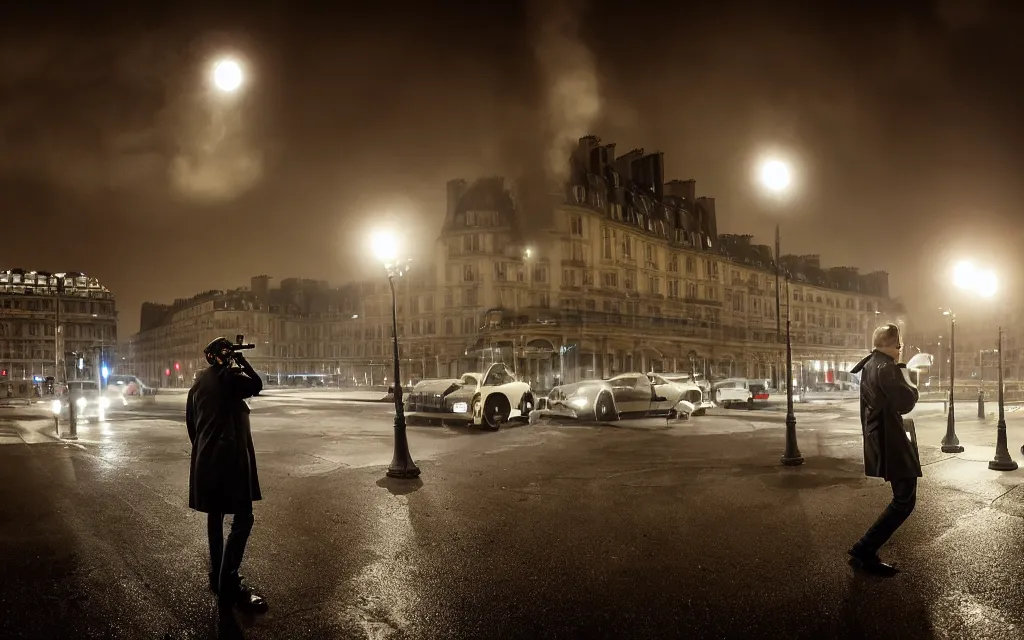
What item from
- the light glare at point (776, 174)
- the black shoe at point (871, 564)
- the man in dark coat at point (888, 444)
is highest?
the light glare at point (776, 174)

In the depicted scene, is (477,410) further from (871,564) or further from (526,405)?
(871,564)

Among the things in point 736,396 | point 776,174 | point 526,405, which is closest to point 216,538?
point 776,174

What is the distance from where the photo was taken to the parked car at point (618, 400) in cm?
2119

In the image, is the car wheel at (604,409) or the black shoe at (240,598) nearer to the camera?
the black shoe at (240,598)

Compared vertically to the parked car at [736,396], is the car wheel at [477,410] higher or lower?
higher

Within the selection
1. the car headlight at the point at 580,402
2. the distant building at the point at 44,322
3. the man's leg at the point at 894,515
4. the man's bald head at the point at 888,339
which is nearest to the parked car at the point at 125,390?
the car headlight at the point at 580,402

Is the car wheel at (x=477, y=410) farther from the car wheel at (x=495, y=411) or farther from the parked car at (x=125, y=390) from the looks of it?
the parked car at (x=125, y=390)

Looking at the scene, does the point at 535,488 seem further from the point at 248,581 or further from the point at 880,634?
the point at 880,634

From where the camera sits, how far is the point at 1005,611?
486 cm

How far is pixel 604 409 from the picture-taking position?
21.2 m

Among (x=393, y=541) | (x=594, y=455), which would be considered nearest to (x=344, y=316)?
(x=594, y=455)

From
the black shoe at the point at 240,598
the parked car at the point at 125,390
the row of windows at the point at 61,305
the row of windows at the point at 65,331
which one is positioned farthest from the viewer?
the row of windows at the point at 61,305

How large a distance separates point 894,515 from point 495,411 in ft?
49.5

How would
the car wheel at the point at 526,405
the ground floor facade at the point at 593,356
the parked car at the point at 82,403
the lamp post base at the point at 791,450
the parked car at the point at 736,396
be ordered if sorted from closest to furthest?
the lamp post base at the point at 791,450, the car wheel at the point at 526,405, the parked car at the point at 82,403, the parked car at the point at 736,396, the ground floor facade at the point at 593,356
